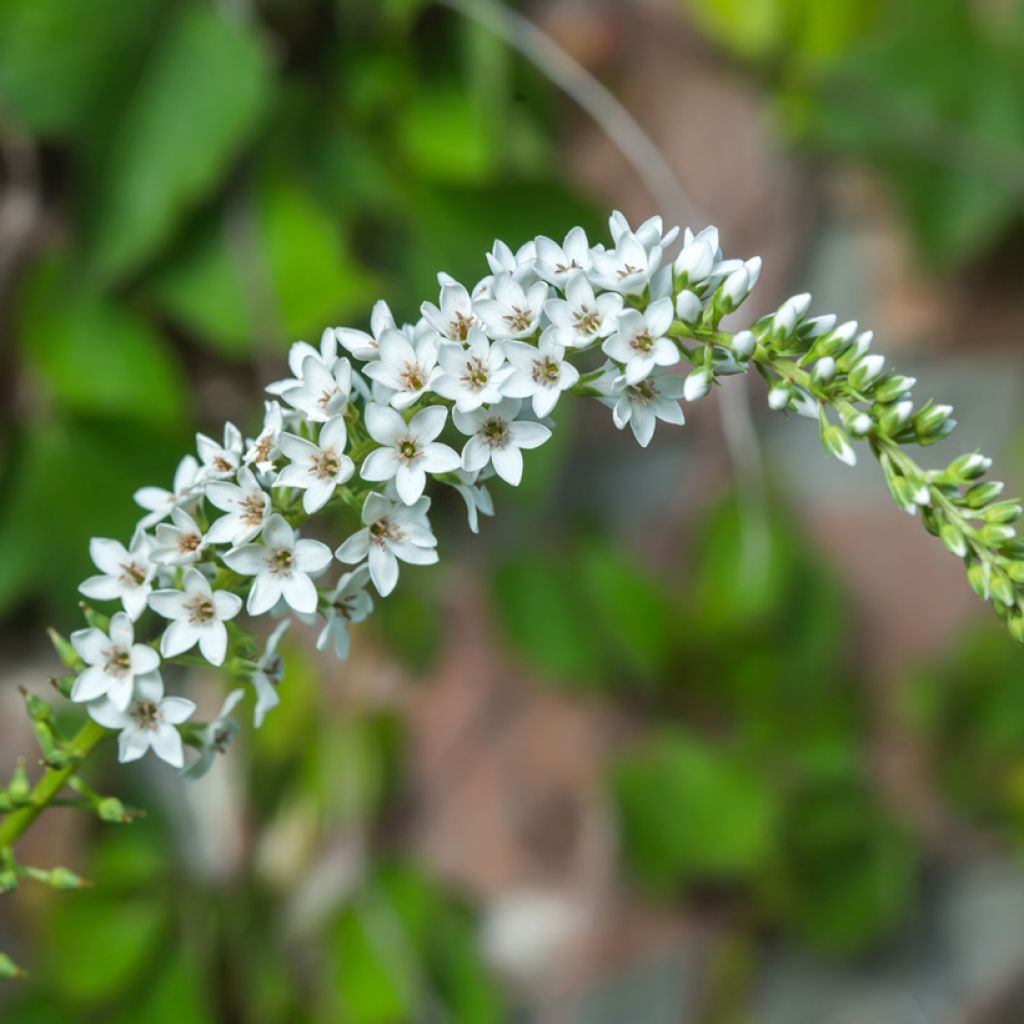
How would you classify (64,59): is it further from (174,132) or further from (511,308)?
(511,308)

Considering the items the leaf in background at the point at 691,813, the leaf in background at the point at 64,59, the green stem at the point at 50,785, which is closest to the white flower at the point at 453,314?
the green stem at the point at 50,785

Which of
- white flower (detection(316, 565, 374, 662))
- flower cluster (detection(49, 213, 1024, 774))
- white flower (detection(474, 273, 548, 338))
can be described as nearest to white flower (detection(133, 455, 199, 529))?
flower cluster (detection(49, 213, 1024, 774))

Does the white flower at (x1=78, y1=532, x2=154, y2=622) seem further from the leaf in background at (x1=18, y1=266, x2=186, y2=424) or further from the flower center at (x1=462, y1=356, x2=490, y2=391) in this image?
the leaf in background at (x1=18, y1=266, x2=186, y2=424)

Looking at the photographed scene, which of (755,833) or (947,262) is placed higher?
(947,262)

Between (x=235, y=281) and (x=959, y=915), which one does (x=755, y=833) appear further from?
(x=235, y=281)

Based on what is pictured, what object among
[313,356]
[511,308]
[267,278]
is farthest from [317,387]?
[267,278]

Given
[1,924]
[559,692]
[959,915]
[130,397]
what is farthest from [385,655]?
[959,915]

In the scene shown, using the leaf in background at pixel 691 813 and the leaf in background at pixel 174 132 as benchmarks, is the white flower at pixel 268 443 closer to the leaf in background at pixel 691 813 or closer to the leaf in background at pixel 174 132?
the leaf in background at pixel 174 132
